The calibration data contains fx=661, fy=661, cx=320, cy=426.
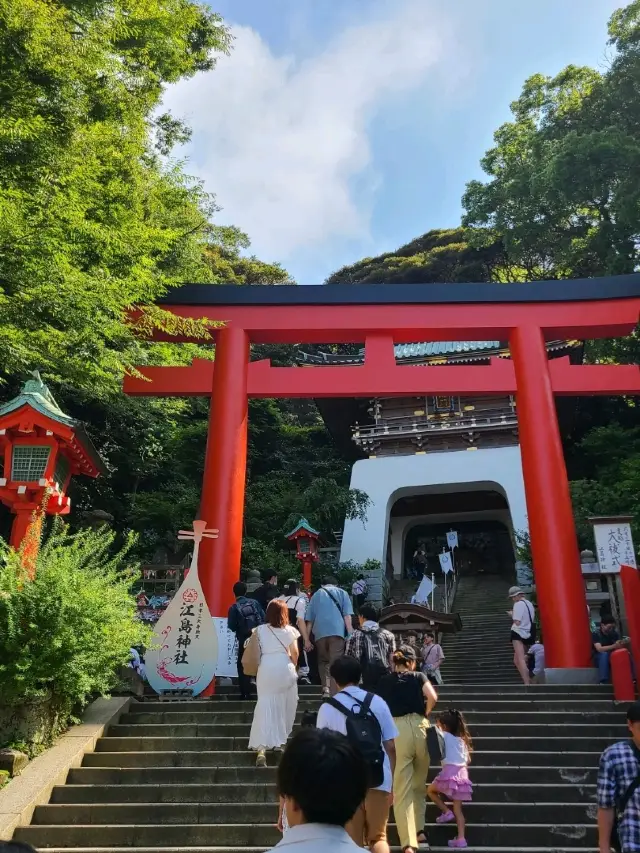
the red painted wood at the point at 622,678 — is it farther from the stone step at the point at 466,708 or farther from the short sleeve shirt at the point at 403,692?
the short sleeve shirt at the point at 403,692

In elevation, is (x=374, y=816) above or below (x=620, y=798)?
below

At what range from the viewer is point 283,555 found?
15516 millimetres

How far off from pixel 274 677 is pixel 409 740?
3.70ft

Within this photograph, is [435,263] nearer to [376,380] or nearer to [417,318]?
[417,318]

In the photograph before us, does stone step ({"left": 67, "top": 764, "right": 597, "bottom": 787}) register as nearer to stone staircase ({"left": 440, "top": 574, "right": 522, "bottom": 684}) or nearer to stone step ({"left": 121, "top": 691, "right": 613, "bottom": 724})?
stone step ({"left": 121, "top": 691, "right": 613, "bottom": 724})

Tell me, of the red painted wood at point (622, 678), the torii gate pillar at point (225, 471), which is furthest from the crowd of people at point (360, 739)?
the red painted wood at point (622, 678)

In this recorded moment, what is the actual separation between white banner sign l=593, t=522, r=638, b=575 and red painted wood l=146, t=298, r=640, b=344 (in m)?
3.04

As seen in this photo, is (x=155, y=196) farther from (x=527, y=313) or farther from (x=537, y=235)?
(x=537, y=235)

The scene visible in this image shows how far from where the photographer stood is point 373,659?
488 cm

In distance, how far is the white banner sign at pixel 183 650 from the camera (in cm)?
674

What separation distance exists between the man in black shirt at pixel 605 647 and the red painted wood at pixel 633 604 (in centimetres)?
62

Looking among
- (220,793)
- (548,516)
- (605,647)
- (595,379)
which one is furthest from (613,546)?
(220,793)

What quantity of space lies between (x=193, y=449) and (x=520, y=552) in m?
8.93

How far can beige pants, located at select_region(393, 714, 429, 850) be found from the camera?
385 centimetres
